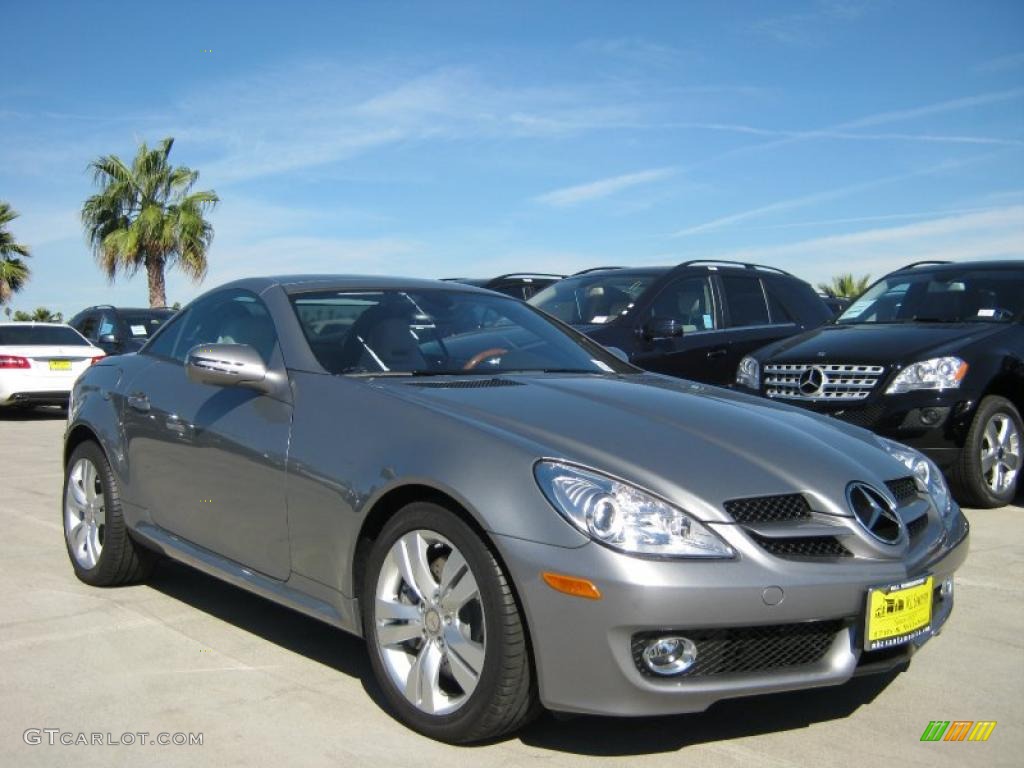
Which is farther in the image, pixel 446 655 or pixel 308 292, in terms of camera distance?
pixel 308 292

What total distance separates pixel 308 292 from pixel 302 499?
1.04 m

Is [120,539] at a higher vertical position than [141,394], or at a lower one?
lower

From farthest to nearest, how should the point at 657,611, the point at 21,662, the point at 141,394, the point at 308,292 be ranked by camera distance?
the point at 141,394, the point at 308,292, the point at 21,662, the point at 657,611

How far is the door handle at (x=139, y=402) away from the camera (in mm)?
4789

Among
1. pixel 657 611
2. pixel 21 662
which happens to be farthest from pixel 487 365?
pixel 21 662

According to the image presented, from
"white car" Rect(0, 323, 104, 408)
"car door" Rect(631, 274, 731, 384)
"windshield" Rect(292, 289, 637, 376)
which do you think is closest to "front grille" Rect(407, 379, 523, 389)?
"windshield" Rect(292, 289, 637, 376)

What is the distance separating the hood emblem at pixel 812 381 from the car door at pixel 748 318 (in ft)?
5.30

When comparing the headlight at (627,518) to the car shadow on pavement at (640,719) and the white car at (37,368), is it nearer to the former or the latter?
the car shadow on pavement at (640,719)

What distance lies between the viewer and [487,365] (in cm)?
434

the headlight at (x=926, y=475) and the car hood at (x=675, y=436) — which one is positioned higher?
the car hood at (x=675, y=436)

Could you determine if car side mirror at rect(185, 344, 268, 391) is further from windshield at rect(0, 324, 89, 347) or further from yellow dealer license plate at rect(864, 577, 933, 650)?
windshield at rect(0, 324, 89, 347)

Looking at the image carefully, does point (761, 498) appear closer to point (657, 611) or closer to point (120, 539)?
point (657, 611)

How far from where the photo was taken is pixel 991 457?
725 centimetres

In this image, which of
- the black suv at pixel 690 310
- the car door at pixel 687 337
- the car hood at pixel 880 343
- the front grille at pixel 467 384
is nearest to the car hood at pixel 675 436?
the front grille at pixel 467 384
